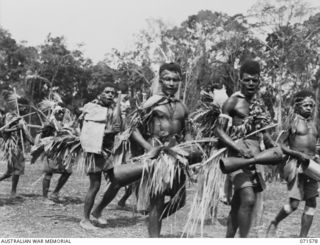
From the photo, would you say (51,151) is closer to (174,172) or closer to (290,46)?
(174,172)

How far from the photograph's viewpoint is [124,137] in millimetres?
4770

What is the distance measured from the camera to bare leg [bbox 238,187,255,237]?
4.16m

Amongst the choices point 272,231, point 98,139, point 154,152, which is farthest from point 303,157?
point 98,139

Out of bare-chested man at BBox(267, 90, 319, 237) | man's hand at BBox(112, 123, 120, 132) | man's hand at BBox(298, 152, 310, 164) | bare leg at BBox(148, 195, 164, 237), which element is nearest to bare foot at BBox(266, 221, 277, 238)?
bare-chested man at BBox(267, 90, 319, 237)

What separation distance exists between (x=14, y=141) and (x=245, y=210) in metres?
4.68

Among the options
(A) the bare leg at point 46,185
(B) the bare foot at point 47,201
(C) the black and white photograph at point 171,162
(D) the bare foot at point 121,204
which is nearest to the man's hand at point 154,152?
(C) the black and white photograph at point 171,162

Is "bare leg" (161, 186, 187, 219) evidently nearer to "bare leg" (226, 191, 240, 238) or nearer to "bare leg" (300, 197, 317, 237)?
"bare leg" (226, 191, 240, 238)

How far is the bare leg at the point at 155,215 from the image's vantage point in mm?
4156

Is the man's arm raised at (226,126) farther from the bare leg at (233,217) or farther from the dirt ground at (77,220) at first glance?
the dirt ground at (77,220)

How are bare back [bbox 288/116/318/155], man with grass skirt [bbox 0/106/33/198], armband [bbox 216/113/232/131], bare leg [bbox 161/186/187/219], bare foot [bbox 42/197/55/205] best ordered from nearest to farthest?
bare leg [bbox 161/186/187/219] < armband [bbox 216/113/232/131] < bare back [bbox 288/116/318/155] < bare foot [bbox 42/197/55/205] < man with grass skirt [bbox 0/106/33/198]

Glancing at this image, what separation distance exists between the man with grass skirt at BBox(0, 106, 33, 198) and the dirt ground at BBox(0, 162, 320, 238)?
471 mm

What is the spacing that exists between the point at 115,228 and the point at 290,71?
57.8 ft

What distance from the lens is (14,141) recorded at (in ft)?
25.9

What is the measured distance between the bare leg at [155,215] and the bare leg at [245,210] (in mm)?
617
